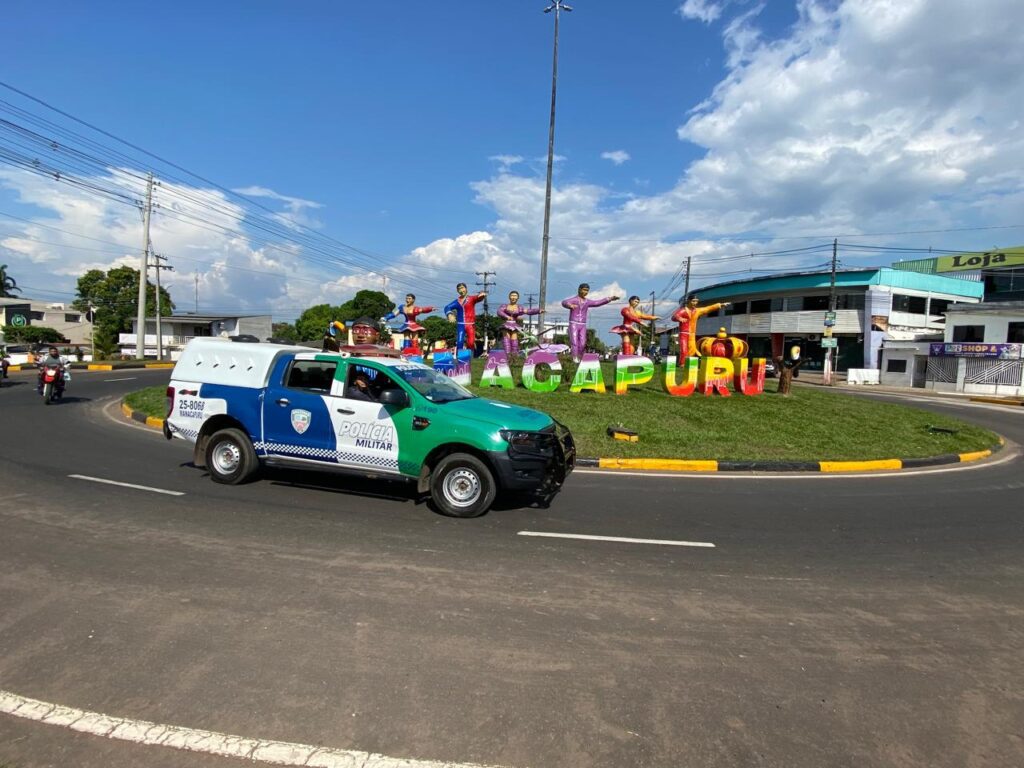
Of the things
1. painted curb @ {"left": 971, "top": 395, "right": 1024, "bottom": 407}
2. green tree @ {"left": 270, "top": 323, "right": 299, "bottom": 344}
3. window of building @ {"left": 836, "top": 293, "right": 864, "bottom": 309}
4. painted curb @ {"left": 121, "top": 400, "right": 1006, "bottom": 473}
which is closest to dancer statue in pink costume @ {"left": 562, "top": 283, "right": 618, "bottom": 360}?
painted curb @ {"left": 121, "top": 400, "right": 1006, "bottom": 473}

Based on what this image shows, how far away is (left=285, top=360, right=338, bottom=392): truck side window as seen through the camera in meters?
7.20

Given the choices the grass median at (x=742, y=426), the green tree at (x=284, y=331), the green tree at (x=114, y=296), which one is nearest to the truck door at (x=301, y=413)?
the grass median at (x=742, y=426)

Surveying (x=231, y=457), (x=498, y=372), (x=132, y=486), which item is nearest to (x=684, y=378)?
(x=498, y=372)

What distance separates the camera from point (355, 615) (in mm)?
3975

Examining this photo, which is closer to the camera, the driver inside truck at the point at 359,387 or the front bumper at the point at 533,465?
the front bumper at the point at 533,465

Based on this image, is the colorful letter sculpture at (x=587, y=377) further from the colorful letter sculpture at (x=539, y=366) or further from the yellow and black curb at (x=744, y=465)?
the yellow and black curb at (x=744, y=465)

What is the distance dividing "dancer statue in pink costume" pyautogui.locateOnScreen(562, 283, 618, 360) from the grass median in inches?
97.3

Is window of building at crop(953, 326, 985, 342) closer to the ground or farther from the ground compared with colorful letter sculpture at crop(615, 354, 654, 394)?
farther from the ground

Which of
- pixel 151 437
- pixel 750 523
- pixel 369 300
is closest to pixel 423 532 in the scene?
pixel 750 523

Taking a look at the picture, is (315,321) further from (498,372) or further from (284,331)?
(498,372)

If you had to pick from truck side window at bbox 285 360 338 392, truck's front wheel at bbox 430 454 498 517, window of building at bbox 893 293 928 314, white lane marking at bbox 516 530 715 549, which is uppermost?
window of building at bbox 893 293 928 314

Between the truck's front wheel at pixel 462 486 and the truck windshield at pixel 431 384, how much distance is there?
871mm

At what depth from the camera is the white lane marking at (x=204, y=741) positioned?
8.50 feet

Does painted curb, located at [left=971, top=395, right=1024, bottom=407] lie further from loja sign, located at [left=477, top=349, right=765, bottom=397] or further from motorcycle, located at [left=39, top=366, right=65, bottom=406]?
motorcycle, located at [left=39, top=366, right=65, bottom=406]
